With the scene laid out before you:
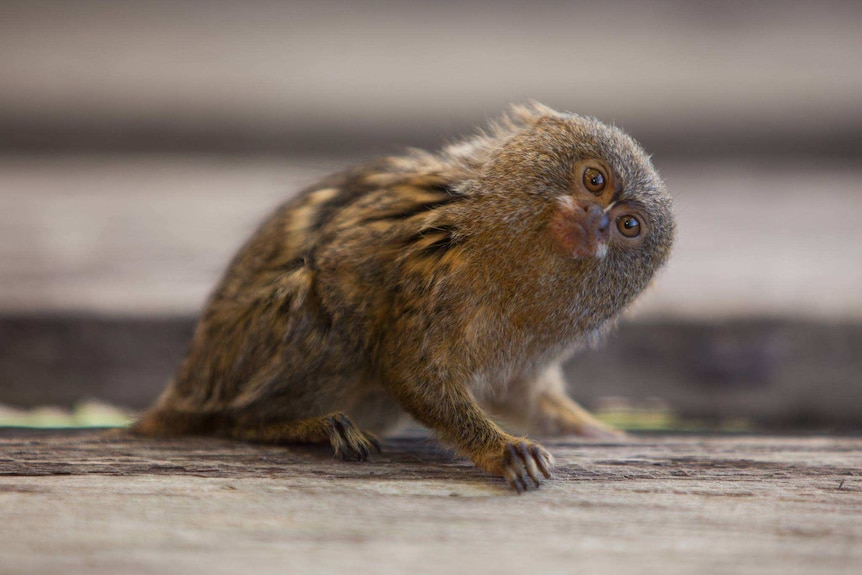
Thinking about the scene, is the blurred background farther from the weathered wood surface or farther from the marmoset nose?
the weathered wood surface

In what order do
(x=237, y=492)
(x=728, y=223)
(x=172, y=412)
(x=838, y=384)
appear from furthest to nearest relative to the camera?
(x=728, y=223), (x=838, y=384), (x=172, y=412), (x=237, y=492)

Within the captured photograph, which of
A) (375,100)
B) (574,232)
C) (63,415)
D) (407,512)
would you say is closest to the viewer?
(407,512)

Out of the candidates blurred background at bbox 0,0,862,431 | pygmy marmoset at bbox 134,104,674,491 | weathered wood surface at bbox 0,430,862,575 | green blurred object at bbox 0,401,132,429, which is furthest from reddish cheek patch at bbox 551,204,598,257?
green blurred object at bbox 0,401,132,429

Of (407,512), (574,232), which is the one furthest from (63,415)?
(574,232)

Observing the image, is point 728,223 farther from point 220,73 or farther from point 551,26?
point 220,73

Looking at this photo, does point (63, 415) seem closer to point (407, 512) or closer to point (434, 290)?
point (434, 290)

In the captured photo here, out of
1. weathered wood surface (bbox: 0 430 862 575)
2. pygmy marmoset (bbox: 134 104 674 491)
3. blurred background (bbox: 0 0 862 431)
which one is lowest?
weathered wood surface (bbox: 0 430 862 575)

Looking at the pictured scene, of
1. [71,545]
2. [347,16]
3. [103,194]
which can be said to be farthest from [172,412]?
[347,16]
